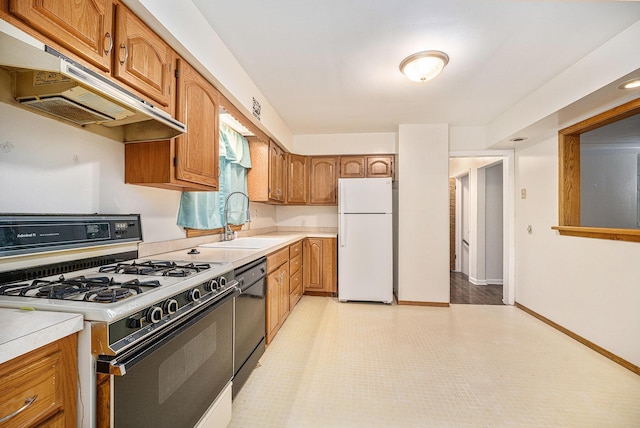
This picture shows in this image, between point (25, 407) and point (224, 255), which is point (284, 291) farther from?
point (25, 407)

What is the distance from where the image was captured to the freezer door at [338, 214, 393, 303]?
366 cm

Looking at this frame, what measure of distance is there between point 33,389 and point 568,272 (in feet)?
12.4

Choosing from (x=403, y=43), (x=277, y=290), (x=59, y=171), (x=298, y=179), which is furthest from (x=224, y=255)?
(x=298, y=179)

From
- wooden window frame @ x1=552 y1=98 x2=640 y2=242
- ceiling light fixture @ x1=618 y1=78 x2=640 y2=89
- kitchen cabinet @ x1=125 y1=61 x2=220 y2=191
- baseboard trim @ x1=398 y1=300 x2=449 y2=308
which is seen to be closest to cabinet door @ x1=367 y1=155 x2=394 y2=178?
baseboard trim @ x1=398 y1=300 x2=449 y2=308

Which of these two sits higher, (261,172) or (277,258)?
(261,172)

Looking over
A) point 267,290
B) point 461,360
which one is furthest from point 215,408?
point 461,360

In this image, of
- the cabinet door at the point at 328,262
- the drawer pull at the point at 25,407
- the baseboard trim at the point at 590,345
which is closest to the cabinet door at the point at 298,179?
the cabinet door at the point at 328,262

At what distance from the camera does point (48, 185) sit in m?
1.24

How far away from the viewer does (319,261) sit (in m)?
3.88

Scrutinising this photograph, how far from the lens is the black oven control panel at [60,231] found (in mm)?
1022

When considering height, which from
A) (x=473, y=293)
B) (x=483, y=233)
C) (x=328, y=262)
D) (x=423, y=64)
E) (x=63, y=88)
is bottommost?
(x=473, y=293)

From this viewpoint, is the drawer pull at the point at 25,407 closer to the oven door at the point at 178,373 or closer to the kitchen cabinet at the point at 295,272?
the oven door at the point at 178,373

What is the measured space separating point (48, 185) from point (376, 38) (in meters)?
2.08

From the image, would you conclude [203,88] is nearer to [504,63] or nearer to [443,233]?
[504,63]
